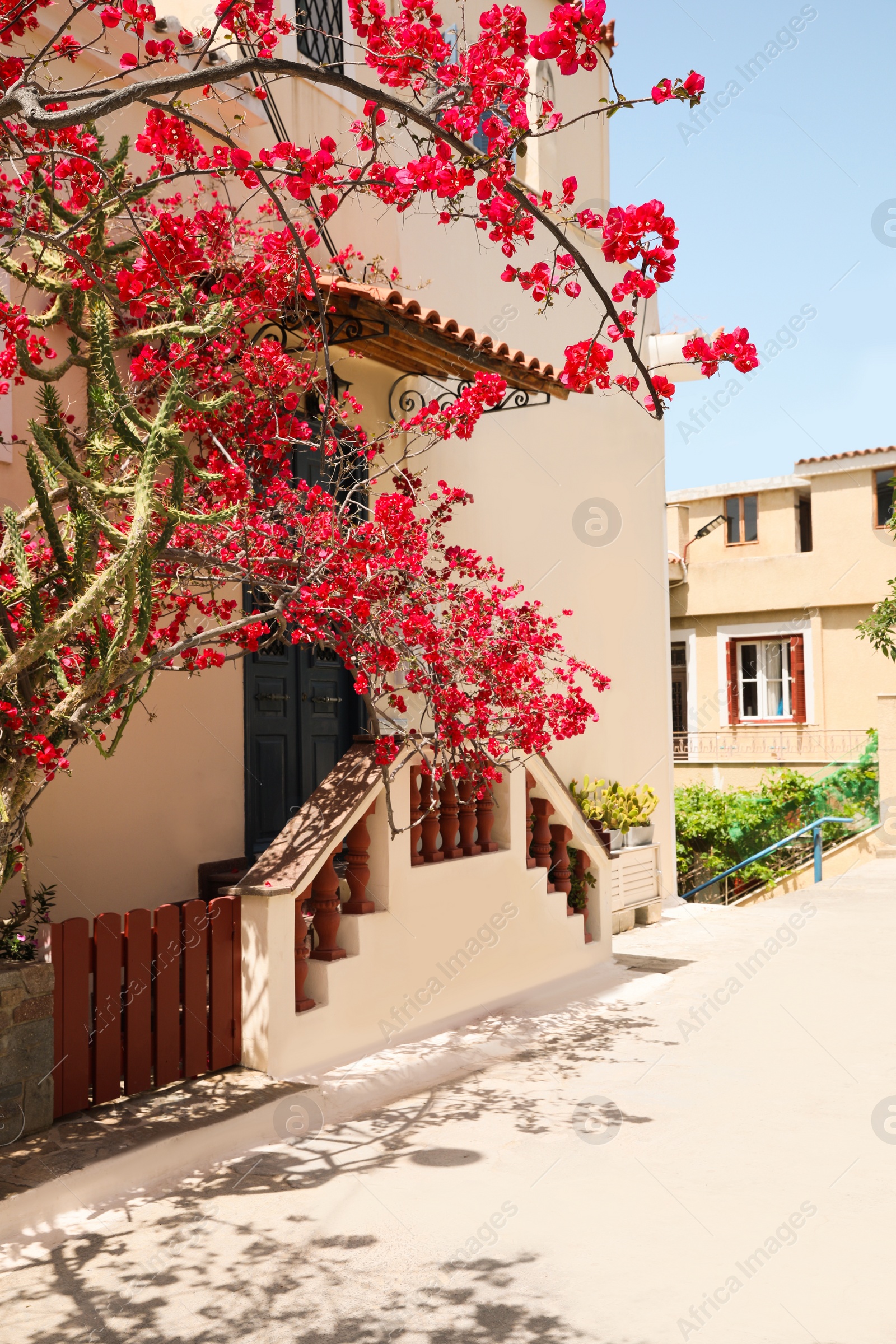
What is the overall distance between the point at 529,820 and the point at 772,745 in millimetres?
15642

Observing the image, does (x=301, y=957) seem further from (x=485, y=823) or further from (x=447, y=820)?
(x=485, y=823)

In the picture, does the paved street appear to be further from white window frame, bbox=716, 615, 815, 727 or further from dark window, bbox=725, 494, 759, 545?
dark window, bbox=725, 494, 759, 545

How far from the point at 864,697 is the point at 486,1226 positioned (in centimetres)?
1939

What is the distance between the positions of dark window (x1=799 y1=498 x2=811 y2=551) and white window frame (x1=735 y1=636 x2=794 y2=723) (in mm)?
1980

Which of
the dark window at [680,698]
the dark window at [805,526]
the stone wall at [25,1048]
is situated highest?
the dark window at [805,526]

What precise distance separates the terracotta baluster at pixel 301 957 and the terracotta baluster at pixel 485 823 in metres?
1.94

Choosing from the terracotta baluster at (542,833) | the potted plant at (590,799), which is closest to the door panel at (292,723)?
the terracotta baluster at (542,833)

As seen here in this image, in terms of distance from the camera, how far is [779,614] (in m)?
23.0

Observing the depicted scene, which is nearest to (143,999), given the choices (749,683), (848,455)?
(848,455)

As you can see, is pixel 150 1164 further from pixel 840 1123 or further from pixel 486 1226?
pixel 840 1123

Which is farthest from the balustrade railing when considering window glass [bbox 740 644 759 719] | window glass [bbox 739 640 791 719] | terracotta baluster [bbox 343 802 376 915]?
window glass [bbox 740 644 759 719]

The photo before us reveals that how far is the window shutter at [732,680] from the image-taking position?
77.3 ft

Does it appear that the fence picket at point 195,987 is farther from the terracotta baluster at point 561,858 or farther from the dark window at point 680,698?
the dark window at point 680,698

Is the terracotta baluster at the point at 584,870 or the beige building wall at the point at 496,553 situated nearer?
the beige building wall at the point at 496,553
